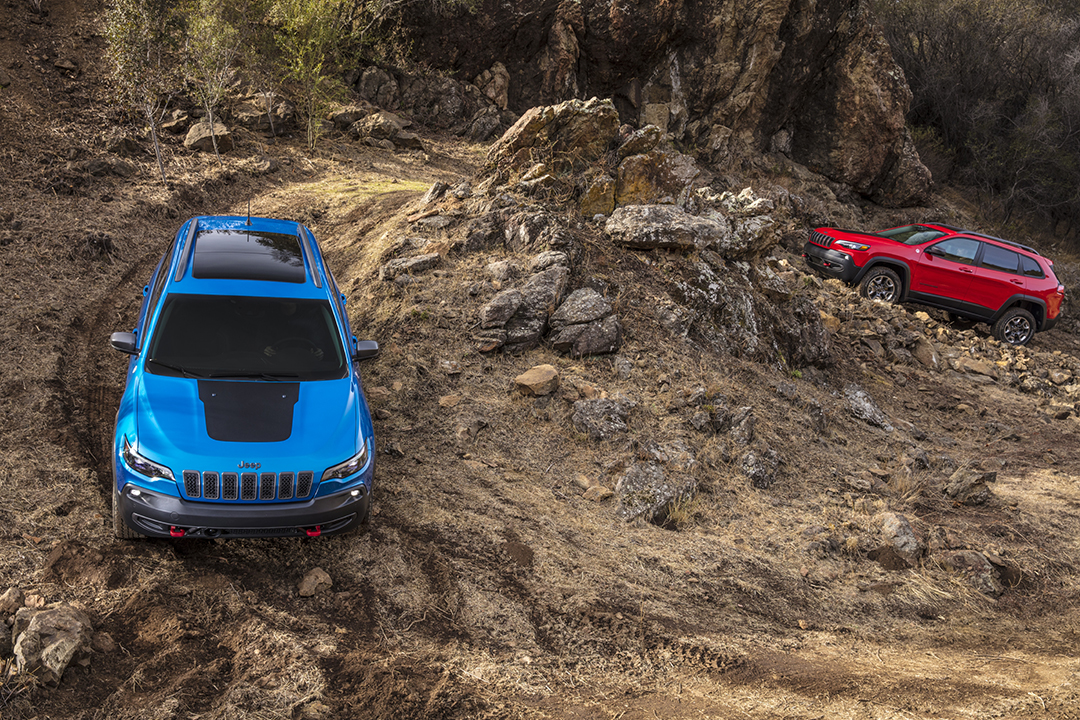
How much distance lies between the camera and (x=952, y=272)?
12.7 metres

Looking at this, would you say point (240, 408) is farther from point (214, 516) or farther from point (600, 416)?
point (600, 416)

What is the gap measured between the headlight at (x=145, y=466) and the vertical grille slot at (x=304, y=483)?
0.77m

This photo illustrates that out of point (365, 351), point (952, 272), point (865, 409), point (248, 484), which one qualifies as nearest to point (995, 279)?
point (952, 272)

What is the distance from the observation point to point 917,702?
4109 millimetres

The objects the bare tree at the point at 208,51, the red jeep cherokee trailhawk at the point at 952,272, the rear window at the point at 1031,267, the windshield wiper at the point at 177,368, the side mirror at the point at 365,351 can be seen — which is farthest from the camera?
the bare tree at the point at 208,51

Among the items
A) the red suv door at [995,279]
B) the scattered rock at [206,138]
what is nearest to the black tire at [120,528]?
the scattered rock at [206,138]

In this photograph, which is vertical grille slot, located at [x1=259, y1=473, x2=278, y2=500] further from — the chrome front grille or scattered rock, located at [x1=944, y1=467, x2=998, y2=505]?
scattered rock, located at [x1=944, y1=467, x2=998, y2=505]

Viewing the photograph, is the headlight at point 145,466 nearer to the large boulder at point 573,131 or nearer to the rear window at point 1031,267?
the large boulder at point 573,131

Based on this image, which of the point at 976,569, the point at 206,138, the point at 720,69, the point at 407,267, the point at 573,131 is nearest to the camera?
the point at 976,569

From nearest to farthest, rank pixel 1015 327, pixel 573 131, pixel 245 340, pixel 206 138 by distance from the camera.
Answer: pixel 245 340
pixel 573 131
pixel 1015 327
pixel 206 138

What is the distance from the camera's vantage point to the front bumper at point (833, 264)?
1269cm

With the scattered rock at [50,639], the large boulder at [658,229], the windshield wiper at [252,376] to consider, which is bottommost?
the scattered rock at [50,639]

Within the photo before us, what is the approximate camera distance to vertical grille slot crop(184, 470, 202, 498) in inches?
164

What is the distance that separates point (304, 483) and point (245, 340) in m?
1.45
